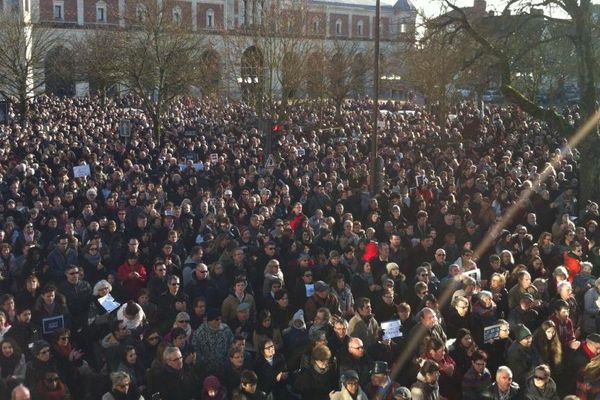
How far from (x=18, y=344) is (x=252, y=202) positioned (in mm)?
7572

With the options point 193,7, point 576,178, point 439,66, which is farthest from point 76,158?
point 193,7

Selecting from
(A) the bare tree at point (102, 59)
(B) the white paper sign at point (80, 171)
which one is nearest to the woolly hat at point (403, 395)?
(B) the white paper sign at point (80, 171)

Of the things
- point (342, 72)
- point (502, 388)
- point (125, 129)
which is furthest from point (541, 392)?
point (342, 72)

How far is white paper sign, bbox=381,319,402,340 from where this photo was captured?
325 inches

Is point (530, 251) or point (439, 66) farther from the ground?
point (439, 66)

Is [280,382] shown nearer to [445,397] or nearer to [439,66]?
[445,397]

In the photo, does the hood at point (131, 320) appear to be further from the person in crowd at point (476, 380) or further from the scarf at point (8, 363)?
the person in crowd at point (476, 380)

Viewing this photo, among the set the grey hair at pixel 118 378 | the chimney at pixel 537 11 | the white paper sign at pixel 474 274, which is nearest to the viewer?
the grey hair at pixel 118 378

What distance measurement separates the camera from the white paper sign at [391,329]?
8.25 metres

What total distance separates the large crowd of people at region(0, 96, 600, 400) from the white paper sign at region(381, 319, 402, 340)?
0.08ft

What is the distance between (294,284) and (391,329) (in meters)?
2.51

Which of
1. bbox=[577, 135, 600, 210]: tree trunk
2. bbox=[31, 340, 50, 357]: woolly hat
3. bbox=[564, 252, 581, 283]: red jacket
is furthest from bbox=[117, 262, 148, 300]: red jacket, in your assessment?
bbox=[577, 135, 600, 210]: tree trunk

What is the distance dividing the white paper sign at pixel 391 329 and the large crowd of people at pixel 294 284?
24 millimetres

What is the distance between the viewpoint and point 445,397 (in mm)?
7609
